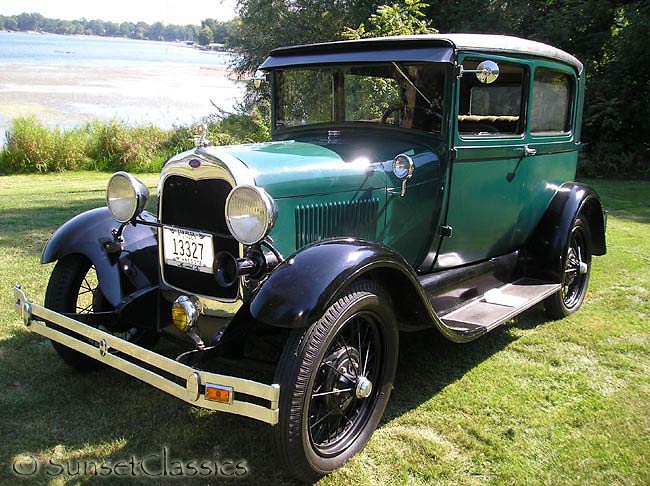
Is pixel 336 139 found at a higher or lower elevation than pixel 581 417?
higher

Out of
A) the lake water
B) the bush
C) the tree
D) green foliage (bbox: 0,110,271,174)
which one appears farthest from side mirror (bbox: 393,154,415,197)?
the tree

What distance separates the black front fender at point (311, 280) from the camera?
2496mm

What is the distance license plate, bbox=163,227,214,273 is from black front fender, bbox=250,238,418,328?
56 cm

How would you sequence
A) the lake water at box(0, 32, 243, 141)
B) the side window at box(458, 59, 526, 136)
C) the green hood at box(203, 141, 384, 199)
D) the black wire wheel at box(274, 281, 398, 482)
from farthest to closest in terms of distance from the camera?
the lake water at box(0, 32, 243, 141) < the side window at box(458, 59, 526, 136) < the green hood at box(203, 141, 384, 199) < the black wire wheel at box(274, 281, 398, 482)

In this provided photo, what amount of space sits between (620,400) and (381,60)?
2.44 metres

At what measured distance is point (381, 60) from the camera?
3611mm

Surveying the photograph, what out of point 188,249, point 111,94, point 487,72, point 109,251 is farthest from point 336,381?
point 111,94

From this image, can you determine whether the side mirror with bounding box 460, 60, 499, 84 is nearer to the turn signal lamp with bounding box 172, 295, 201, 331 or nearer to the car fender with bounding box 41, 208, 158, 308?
the turn signal lamp with bounding box 172, 295, 201, 331

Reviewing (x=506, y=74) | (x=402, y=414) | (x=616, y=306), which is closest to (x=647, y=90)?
(x=616, y=306)

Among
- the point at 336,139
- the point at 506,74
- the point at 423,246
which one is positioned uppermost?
the point at 506,74

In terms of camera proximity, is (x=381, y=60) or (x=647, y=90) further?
(x=647, y=90)

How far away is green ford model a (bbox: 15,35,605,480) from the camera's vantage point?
264 cm

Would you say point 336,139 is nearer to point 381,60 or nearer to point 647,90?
point 381,60

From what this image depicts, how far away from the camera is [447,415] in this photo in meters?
3.29
